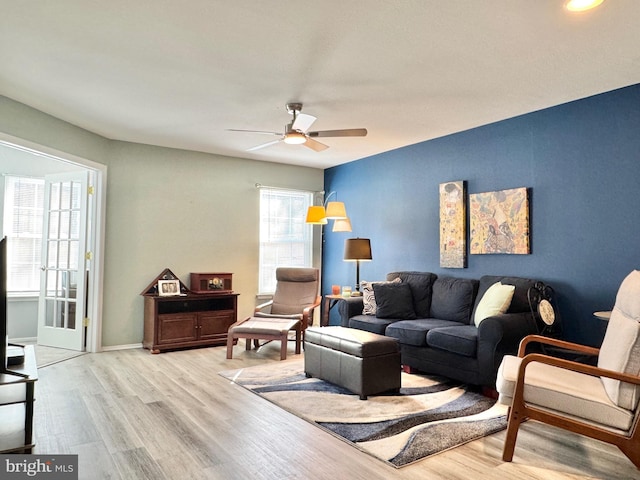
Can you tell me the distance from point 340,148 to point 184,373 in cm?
319

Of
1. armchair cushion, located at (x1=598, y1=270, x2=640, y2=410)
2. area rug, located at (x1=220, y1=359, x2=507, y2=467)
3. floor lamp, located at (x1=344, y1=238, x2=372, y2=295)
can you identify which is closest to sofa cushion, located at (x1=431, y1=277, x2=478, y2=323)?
area rug, located at (x1=220, y1=359, x2=507, y2=467)

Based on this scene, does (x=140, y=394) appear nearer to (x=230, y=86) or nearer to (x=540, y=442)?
(x=230, y=86)

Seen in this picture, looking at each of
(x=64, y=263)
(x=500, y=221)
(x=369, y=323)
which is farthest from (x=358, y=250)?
(x=64, y=263)

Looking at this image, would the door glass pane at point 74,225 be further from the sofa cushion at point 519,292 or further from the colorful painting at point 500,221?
the sofa cushion at point 519,292

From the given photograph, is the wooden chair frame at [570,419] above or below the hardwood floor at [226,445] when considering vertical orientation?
above

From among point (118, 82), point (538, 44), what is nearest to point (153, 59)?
point (118, 82)

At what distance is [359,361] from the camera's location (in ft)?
11.2

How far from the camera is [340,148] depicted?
18.2ft

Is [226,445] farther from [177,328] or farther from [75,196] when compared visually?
[75,196]

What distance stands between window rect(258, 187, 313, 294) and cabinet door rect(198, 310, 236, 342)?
0.89m

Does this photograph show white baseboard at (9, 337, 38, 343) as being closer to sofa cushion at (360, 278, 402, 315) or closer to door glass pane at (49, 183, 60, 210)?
door glass pane at (49, 183, 60, 210)

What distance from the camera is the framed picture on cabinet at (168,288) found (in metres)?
5.28

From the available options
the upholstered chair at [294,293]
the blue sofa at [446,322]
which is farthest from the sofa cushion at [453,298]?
the upholstered chair at [294,293]

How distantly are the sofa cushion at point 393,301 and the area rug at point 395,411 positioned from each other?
27.3 inches
